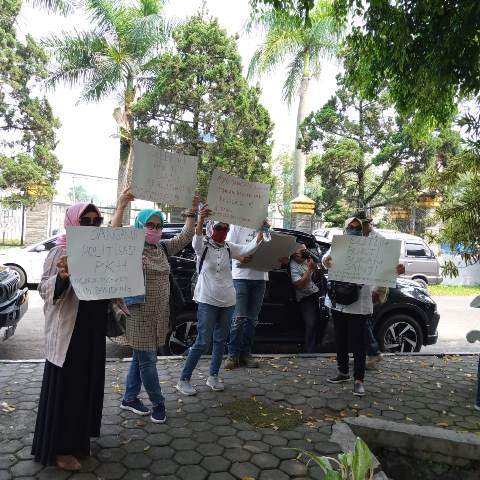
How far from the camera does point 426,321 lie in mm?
6348

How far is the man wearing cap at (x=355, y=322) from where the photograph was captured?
188 inches

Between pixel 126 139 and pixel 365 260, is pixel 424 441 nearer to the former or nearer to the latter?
pixel 365 260

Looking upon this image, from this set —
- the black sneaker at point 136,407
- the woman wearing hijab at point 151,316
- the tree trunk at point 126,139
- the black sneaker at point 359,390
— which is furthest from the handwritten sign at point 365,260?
the tree trunk at point 126,139

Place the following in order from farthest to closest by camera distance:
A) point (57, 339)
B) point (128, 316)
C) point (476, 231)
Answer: point (476, 231) → point (128, 316) → point (57, 339)

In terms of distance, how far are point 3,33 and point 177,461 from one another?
24.2 meters

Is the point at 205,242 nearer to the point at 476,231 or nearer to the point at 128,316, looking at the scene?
the point at 128,316

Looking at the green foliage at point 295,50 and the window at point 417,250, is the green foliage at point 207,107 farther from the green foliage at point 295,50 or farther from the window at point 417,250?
the window at point 417,250

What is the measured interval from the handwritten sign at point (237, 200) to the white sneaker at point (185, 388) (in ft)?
5.42

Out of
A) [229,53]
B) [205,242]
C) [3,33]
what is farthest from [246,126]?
[205,242]

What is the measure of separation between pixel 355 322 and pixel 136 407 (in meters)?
2.27

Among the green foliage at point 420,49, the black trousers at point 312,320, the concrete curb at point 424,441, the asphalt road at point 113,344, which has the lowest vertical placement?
the asphalt road at point 113,344

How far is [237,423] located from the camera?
3961 mm

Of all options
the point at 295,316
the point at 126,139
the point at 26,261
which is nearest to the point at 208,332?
the point at 295,316

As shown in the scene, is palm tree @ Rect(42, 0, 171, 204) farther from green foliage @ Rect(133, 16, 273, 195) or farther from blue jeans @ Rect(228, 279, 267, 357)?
blue jeans @ Rect(228, 279, 267, 357)
